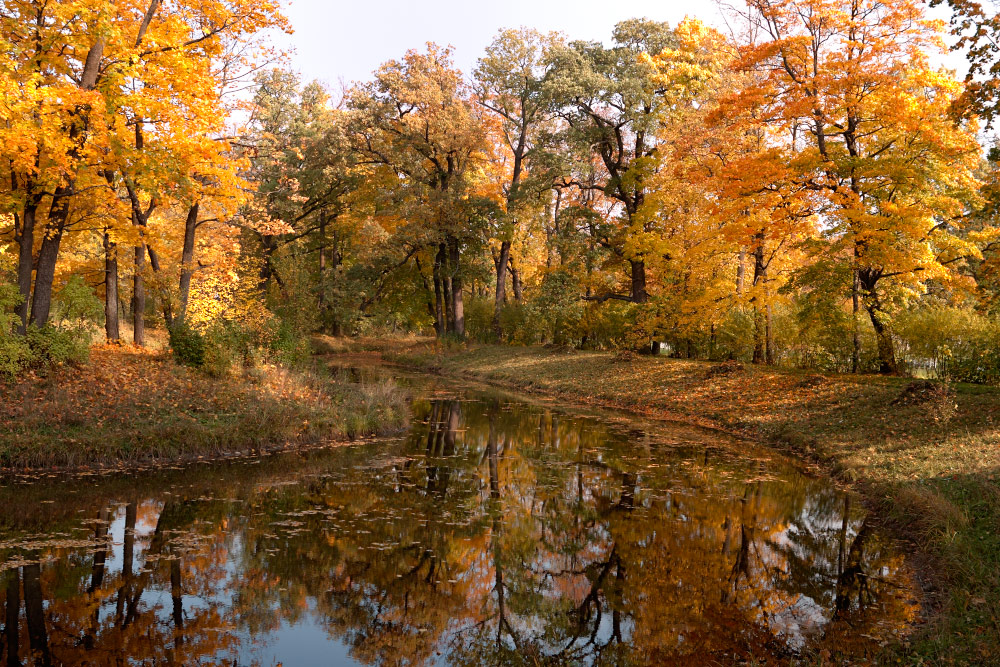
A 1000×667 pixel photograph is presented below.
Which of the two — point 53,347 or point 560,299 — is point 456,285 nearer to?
point 560,299

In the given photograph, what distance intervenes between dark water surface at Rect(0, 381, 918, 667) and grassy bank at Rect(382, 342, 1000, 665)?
605 millimetres

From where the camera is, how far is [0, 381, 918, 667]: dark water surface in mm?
6199

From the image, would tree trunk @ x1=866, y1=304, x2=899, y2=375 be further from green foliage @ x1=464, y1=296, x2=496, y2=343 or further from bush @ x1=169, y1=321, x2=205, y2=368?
green foliage @ x1=464, y1=296, x2=496, y2=343

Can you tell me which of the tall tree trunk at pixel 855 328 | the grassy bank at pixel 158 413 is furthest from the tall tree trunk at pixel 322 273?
the tall tree trunk at pixel 855 328

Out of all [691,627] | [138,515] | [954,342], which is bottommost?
[691,627]

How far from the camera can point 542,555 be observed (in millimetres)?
8469

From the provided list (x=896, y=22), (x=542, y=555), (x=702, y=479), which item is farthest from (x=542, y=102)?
(x=542, y=555)

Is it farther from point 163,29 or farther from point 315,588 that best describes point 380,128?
point 315,588

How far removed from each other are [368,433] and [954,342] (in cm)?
1524

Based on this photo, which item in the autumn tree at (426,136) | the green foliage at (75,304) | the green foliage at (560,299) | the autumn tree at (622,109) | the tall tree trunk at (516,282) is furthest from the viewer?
the tall tree trunk at (516,282)

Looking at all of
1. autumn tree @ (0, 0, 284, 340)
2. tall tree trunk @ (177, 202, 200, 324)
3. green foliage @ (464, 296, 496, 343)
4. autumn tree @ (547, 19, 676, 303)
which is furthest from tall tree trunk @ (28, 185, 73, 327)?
green foliage @ (464, 296, 496, 343)

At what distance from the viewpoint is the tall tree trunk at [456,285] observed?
120ft

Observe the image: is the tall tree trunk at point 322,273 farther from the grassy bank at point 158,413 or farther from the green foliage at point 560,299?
the grassy bank at point 158,413

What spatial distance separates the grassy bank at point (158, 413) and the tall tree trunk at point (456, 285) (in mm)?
19943
